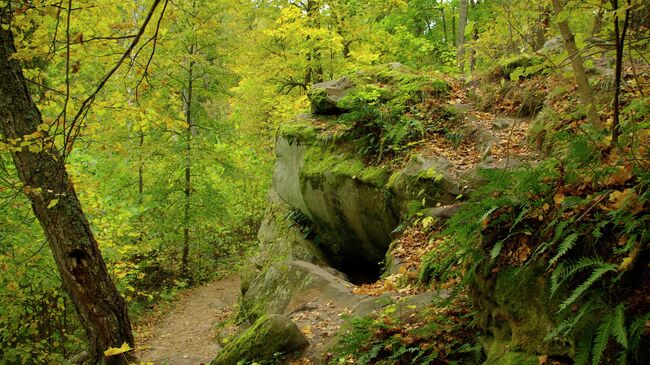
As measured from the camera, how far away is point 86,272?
16.8 ft

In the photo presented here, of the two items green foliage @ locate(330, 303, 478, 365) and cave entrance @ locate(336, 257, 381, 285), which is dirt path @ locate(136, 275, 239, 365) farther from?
green foliage @ locate(330, 303, 478, 365)

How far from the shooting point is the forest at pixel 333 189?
3.10m

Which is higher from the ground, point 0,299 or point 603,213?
point 603,213

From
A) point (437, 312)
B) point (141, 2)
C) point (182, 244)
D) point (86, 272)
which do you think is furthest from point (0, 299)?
point (182, 244)

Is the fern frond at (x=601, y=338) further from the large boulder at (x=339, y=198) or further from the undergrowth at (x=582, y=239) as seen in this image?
the large boulder at (x=339, y=198)

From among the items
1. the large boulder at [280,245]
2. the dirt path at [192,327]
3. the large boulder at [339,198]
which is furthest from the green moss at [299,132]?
the dirt path at [192,327]

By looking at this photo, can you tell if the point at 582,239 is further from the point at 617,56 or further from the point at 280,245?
the point at 280,245

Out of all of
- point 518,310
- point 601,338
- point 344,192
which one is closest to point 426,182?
point 344,192

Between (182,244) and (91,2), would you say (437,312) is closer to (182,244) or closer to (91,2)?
(91,2)

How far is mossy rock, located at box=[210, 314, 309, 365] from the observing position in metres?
5.70

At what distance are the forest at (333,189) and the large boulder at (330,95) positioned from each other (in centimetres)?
7

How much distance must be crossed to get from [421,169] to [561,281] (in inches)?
193

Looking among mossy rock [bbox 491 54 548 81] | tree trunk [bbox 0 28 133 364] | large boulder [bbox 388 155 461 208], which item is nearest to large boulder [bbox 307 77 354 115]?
large boulder [bbox 388 155 461 208]

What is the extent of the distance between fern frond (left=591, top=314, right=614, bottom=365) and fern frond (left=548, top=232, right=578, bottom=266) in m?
0.42
